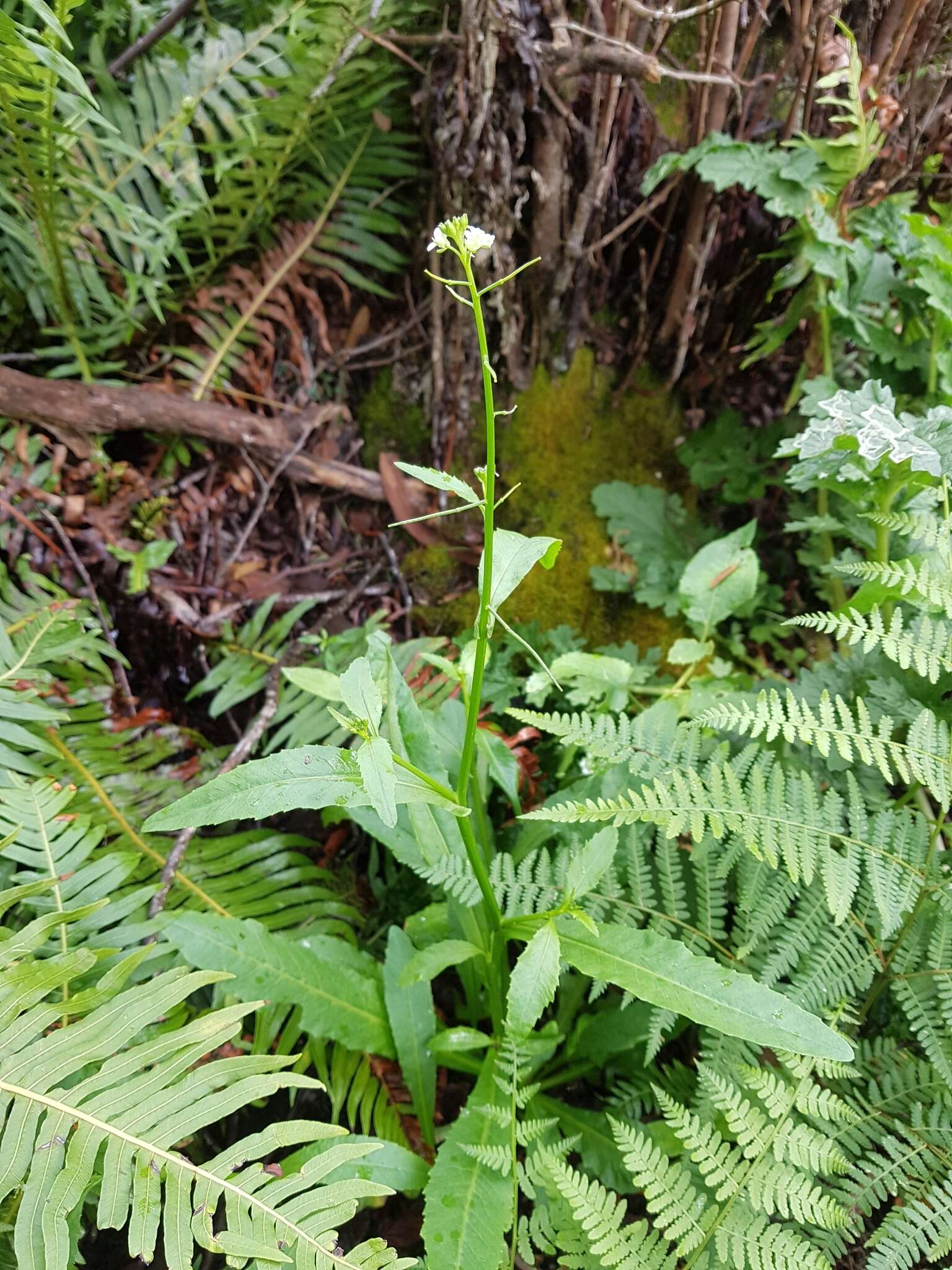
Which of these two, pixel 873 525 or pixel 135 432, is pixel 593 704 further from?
pixel 135 432

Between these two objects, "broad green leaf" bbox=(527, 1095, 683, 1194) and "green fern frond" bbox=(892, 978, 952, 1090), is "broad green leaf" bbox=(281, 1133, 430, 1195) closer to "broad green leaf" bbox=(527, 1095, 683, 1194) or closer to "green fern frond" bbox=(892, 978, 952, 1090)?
"broad green leaf" bbox=(527, 1095, 683, 1194)

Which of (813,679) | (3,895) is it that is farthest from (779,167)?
(3,895)

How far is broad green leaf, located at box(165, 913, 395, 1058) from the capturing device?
1.38 metres

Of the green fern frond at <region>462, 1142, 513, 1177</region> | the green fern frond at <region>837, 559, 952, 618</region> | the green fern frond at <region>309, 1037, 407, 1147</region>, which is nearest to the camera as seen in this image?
the green fern frond at <region>462, 1142, 513, 1177</region>

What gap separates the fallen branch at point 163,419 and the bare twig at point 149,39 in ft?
2.96

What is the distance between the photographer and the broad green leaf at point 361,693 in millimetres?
983

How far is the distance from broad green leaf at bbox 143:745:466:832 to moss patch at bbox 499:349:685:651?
1.39m

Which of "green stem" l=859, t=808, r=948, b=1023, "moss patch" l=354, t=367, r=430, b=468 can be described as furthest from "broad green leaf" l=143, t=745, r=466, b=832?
"moss patch" l=354, t=367, r=430, b=468

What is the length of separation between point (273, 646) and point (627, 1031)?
4.56ft

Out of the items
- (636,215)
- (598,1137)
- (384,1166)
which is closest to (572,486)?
(636,215)

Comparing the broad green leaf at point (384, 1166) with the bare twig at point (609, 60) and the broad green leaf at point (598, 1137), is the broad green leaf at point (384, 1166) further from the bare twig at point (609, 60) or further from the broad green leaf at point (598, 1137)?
the bare twig at point (609, 60)

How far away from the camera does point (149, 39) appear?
2.01 meters

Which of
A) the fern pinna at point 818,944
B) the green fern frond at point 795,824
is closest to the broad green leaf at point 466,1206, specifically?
the fern pinna at point 818,944

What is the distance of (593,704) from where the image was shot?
187cm
